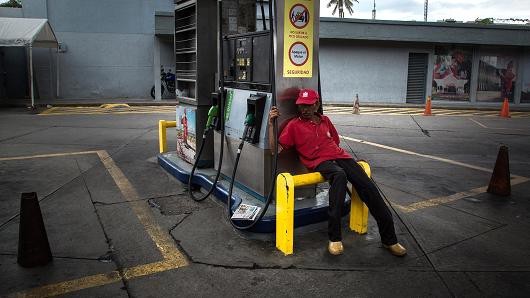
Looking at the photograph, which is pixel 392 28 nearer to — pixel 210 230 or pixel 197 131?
pixel 197 131

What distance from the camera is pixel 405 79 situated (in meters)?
22.5

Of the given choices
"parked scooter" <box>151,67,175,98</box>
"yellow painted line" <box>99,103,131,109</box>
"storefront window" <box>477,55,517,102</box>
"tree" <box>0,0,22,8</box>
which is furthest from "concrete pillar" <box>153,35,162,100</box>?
"storefront window" <box>477,55,517,102</box>

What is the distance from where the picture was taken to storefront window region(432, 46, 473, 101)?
74.0 ft

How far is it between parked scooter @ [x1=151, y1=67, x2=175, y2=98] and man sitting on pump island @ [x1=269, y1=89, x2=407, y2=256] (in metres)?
17.3

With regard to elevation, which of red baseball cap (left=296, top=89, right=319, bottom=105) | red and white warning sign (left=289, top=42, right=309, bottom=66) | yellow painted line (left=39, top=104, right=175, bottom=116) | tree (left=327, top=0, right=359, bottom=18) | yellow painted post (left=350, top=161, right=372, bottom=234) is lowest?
yellow painted post (left=350, top=161, right=372, bottom=234)

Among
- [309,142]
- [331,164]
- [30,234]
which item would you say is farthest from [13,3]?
[331,164]

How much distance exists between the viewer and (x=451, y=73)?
2277 centimetres

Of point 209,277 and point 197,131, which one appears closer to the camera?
point 209,277

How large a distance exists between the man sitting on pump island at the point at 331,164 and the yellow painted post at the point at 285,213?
38 centimetres

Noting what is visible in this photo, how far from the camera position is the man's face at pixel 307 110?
466 cm

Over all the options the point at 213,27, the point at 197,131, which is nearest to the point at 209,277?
the point at 197,131

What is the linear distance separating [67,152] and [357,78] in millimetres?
15987

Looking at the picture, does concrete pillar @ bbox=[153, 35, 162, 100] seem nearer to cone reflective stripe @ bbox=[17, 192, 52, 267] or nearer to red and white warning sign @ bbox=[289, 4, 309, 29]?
red and white warning sign @ bbox=[289, 4, 309, 29]

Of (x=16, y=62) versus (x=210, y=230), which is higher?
(x=16, y=62)
